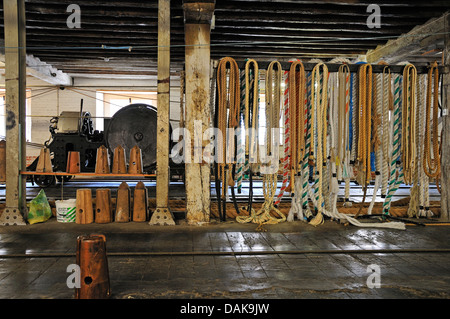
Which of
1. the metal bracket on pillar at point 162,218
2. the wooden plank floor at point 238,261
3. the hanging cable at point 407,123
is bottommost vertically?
the wooden plank floor at point 238,261

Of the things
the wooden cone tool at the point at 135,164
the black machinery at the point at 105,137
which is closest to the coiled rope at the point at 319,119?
the wooden cone tool at the point at 135,164

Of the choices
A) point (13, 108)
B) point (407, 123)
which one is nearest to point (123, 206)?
point (13, 108)

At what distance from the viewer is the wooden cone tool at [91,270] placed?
238 centimetres

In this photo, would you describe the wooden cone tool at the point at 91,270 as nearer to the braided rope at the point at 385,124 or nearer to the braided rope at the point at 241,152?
the braided rope at the point at 241,152

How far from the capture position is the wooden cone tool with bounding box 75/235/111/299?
7.80 ft

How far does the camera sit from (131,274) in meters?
2.94

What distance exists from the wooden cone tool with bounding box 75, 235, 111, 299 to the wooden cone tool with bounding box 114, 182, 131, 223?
269 cm

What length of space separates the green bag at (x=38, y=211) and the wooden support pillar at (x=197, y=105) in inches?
81.6

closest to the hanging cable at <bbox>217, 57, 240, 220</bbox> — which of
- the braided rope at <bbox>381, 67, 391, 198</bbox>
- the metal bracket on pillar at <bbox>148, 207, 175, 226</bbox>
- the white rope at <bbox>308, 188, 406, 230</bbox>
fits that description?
the metal bracket on pillar at <bbox>148, 207, 175, 226</bbox>

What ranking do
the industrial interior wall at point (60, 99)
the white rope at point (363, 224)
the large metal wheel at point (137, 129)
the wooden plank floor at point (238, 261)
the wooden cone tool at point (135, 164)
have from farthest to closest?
1. the industrial interior wall at point (60, 99)
2. the large metal wheel at point (137, 129)
3. the wooden cone tool at point (135, 164)
4. the white rope at point (363, 224)
5. the wooden plank floor at point (238, 261)

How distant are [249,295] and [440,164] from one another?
4.30 metres

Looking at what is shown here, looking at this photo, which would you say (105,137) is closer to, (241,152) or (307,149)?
(241,152)
